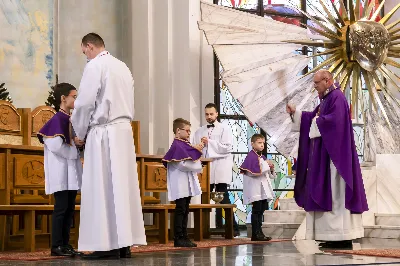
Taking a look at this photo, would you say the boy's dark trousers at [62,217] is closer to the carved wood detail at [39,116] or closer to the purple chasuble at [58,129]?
the purple chasuble at [58,129]

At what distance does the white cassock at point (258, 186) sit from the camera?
961cm

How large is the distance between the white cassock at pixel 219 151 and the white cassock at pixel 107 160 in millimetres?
4610

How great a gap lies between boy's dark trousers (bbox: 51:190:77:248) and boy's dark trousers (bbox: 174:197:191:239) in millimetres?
1721

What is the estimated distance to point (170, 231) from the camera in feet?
34.9

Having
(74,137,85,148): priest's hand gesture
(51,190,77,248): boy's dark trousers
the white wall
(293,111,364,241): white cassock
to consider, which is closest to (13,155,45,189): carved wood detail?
(51,190,77,248): boy's dark trousers

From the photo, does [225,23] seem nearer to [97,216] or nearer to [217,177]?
[217,177]

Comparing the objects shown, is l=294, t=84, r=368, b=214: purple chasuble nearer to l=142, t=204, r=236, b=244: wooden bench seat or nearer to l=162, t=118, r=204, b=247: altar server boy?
l=162, t=118, r=204, b=247: altar server boy

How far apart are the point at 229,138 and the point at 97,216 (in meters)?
5.09

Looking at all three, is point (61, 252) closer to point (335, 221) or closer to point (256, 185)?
point (335, 221)

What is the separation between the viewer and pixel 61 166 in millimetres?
6863

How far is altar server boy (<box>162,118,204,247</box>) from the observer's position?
8.38 m

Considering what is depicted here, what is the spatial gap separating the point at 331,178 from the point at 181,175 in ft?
5.18

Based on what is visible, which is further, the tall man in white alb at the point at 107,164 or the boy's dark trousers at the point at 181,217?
the boy's dark trousers at the point at 181,217

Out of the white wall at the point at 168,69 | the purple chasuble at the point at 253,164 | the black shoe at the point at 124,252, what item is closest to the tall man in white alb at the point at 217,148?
the white wall at the point at 168,69
